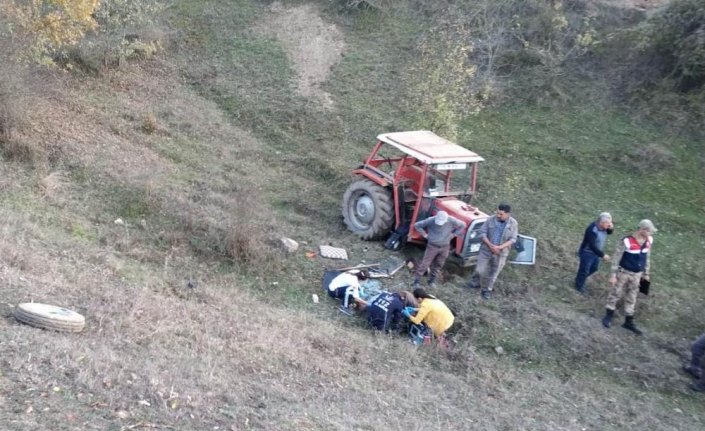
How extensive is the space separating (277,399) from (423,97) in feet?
26.8

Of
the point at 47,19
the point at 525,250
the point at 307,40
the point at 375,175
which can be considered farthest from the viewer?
the point at 307,40

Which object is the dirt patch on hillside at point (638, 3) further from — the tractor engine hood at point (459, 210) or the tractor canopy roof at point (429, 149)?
the tractor engine hood at point (459, 210)

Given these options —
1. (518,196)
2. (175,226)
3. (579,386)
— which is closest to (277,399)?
(579,386)

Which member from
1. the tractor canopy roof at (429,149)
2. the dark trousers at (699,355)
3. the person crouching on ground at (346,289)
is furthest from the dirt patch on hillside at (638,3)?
the person crouching on ground at (346,289)

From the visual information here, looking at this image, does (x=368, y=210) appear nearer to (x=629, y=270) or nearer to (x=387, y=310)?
(x=387, y=310)

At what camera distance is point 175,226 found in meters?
10.1

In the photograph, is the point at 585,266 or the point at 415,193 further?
the point at 415,193

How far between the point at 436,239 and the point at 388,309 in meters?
1.62

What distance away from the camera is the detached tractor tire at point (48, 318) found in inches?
254

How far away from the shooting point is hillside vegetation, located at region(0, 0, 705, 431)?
6.44 metres

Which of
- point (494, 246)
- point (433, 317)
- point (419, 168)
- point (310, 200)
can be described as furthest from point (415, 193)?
point (433, 317)

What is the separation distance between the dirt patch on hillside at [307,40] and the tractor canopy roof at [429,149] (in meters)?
5.55

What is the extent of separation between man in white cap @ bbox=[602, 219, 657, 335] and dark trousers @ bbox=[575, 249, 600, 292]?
73 centimetres

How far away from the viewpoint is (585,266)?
9758mm
